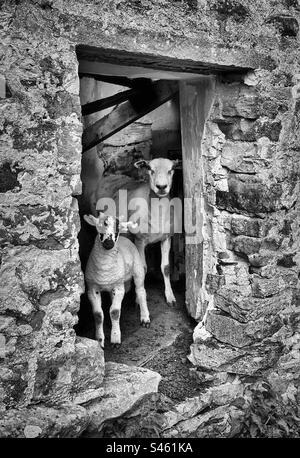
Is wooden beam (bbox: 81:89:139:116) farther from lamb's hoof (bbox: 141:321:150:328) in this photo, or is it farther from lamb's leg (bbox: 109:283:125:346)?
lamb's hoof (bbox: 141:321:150:328)

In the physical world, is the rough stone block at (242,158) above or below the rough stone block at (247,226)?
above

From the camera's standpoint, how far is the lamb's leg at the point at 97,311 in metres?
4.10

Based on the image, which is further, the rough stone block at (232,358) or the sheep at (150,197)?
the sheep at (150,197)

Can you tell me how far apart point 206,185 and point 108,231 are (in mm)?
890

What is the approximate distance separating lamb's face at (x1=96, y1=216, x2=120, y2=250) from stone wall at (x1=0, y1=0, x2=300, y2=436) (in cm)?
79

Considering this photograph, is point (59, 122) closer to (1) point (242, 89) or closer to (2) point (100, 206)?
(1) point (242, 89)

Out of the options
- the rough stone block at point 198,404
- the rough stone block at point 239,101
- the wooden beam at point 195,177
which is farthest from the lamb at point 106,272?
the rough stone block at point 239,101

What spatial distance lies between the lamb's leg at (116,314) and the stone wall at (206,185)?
0.71 m

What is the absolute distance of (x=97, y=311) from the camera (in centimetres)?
414

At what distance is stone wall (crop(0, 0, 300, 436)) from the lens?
2582mm

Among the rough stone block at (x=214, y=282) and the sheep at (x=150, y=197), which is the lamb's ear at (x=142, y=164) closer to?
the sheep at (x=150, y=197)

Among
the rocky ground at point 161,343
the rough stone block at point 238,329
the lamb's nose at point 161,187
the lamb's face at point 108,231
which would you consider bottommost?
the rocky ground at point 161,343

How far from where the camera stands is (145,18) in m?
2.87

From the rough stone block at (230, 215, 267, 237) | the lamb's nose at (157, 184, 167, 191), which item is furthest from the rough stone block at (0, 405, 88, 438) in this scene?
the lamb's nose at (157, 184, 167, 191)
